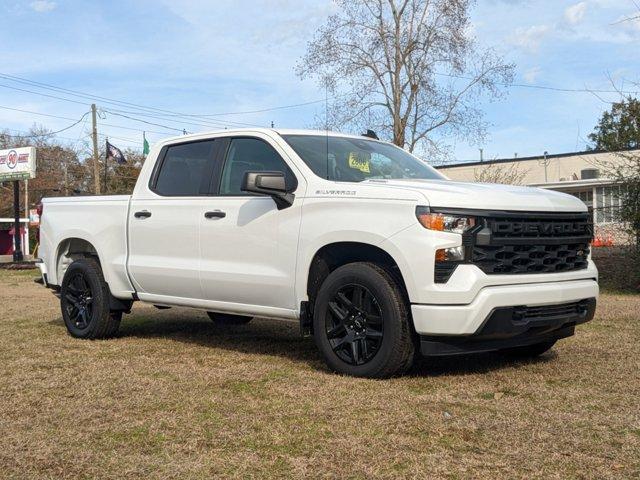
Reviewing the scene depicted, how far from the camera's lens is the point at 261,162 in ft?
20.3

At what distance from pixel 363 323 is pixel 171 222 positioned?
2211mm

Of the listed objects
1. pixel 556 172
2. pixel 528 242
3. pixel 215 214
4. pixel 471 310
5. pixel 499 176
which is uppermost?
pixel 556 172

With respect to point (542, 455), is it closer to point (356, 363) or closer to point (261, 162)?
point (356, 363)

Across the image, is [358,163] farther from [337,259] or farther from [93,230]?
[93,230]

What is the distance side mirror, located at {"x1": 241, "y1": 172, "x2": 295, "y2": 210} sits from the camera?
5465mm

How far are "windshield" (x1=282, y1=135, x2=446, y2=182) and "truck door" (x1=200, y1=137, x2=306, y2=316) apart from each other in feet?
0.74

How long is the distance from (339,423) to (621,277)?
11.4m

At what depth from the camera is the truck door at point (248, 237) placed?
5.70m

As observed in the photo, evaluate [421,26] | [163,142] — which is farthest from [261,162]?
[421,26]

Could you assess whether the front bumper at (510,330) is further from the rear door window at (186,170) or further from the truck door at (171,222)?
the rear door window at (186,170)

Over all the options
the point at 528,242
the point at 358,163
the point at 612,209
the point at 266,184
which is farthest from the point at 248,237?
the point at 612,209

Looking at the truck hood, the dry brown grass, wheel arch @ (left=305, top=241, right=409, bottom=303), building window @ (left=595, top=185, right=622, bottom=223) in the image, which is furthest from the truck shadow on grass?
building window @ (left=595, top=185, right=622, bottom=223)

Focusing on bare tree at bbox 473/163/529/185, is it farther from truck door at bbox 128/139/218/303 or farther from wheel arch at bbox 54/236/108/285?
truck door at bbox 128/139/218/303

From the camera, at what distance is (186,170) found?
6.75 meters
